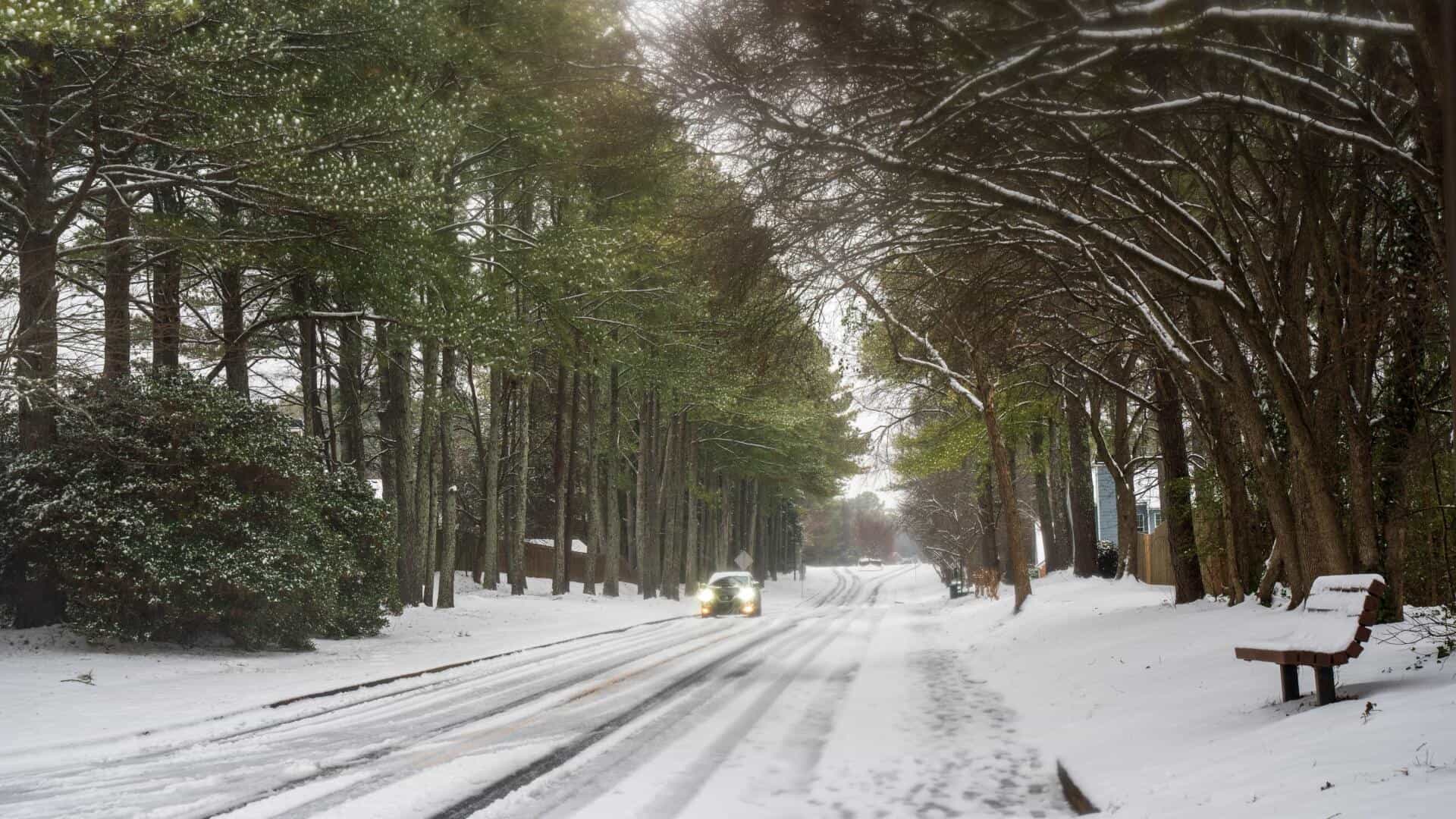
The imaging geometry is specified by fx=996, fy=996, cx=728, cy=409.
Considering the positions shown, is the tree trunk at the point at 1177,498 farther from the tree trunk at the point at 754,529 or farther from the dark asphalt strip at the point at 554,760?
the tree trunk at the point at 754,529

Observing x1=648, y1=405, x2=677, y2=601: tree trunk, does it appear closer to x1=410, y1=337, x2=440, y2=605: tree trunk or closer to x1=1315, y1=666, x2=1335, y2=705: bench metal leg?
x1=410, y1=337, x2=440, y2=605: tree trunk

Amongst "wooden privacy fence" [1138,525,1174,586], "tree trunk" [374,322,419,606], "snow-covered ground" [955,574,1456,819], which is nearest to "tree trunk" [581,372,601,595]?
"tree trunk" [374,322,419,606]

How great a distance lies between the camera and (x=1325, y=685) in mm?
6352

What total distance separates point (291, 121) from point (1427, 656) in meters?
13.0

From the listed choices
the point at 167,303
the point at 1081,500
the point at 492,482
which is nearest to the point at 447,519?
the point at 492,482

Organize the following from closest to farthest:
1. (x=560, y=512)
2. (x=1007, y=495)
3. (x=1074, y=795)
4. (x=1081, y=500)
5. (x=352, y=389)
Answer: (x=1074, y=795) → (x=1007, y=495) → (x=352, y=389) → (x=1081, y=500) → (x=560, y=512)

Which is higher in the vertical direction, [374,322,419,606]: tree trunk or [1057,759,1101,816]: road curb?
[374,322,419,606]: tree trunk

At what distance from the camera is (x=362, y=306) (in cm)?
1936

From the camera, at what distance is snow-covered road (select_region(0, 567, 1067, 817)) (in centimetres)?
596

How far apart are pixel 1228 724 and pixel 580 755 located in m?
4.57

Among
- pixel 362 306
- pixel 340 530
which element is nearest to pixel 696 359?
pixel 362 306

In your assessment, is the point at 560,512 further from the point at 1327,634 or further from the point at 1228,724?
the point at 1327,634

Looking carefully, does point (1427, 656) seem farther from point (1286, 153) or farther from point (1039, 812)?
point (1286, 153)

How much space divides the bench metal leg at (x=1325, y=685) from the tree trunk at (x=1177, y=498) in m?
9.19
